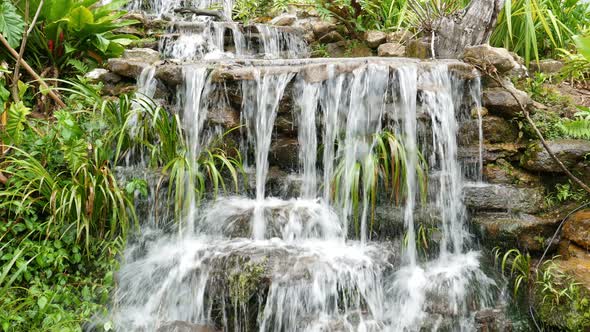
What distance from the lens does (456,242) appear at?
134 inches

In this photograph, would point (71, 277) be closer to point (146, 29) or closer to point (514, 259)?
point (514, 259)

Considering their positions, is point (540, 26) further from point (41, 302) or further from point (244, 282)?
point (41, 302)

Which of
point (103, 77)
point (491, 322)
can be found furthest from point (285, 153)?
point (103, 77)

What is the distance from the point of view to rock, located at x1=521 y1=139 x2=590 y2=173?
340 cm

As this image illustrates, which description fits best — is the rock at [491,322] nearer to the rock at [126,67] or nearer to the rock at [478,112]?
the rock at [478,112]

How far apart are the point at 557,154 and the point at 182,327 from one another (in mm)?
3268

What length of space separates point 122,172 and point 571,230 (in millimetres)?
3706

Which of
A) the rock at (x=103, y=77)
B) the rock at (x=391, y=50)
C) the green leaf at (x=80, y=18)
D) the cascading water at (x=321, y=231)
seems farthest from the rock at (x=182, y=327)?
the rock at (x=391, y=50)

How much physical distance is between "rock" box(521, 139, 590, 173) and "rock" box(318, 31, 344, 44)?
11.5 ft

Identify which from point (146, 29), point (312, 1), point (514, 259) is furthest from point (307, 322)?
point (312, 1)

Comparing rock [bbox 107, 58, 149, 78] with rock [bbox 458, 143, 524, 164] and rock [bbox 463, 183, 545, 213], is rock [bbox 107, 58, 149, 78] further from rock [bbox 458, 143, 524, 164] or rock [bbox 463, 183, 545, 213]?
rock [bbox 463, 183, 545, 213]

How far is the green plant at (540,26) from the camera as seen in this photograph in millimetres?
4953

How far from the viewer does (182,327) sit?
2.70m

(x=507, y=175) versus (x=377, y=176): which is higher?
(x=377, y=176)
